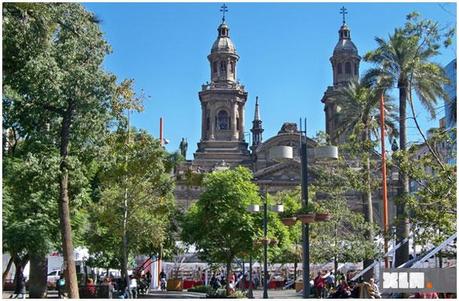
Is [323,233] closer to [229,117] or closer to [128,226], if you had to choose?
[128,226]

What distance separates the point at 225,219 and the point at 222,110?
51.9m

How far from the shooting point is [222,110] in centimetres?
8400

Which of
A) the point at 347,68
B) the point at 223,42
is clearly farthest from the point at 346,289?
the point at 223,42

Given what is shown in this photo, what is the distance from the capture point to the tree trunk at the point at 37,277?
92.2 ft

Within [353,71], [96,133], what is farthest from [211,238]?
[353,71]

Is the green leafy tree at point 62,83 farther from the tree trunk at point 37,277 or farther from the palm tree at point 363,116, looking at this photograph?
the palm tree at point 363,116

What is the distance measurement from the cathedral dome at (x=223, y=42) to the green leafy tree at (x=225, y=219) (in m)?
51.8

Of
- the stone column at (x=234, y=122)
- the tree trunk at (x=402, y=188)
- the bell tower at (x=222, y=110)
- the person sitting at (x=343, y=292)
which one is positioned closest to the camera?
the person sitting at (x=343, y=292)

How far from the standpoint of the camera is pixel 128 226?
1101 inches

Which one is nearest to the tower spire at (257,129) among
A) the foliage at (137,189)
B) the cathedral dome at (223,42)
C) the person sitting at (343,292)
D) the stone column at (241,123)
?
the stone column at (241,123)

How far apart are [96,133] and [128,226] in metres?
7.66

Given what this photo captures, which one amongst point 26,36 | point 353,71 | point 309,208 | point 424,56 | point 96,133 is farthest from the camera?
point 353,71

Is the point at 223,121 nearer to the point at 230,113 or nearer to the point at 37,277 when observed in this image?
the point at 230,113

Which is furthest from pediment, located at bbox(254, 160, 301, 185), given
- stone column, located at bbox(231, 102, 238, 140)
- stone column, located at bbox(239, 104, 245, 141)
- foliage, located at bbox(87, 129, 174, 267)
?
foliage, located at bbox(87, 129, 174, 267)
